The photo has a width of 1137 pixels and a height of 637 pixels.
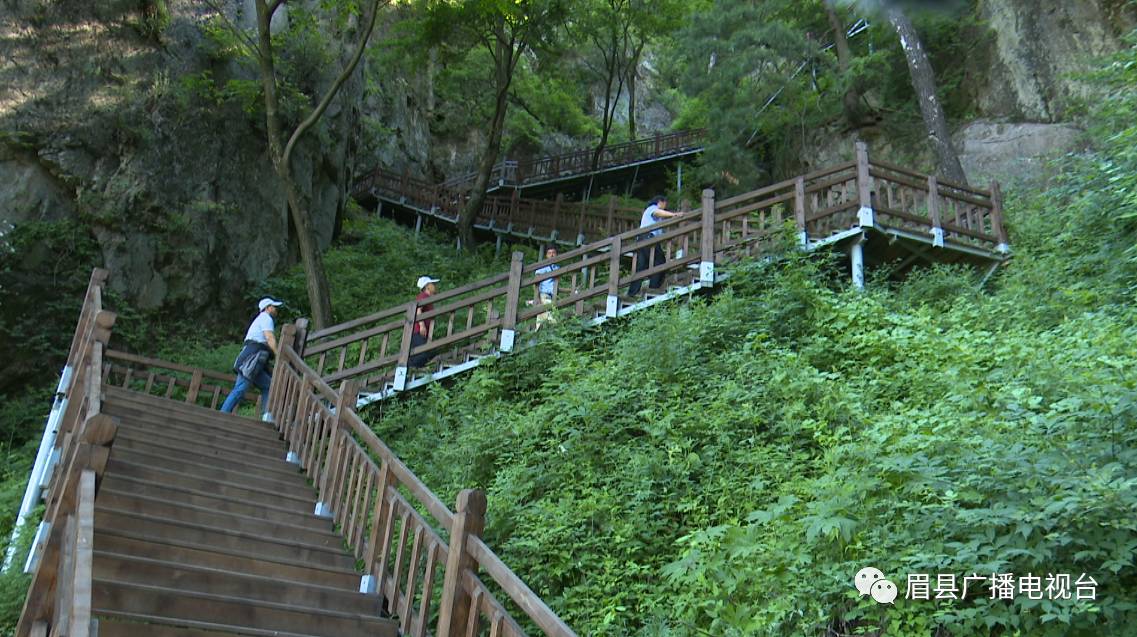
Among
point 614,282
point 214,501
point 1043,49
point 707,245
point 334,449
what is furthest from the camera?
point 1043,49

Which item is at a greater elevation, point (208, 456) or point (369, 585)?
point (208, 456)

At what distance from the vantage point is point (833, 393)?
24.6 ft

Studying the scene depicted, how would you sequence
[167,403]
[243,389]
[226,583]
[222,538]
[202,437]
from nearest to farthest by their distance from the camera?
[226,583] < [222,538] < [202,437] < [167,403] < [243,389]

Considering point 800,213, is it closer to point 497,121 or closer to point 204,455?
point 204,455

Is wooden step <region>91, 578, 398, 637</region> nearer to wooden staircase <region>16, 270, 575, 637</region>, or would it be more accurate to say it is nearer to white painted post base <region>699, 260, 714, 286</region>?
wooden staircase <region>16, 270, 575, 637</region>

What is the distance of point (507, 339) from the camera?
36.6 ft

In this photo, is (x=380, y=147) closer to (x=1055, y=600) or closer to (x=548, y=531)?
(x=548, y=531)

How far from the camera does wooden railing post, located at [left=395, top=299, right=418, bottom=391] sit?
1098cm

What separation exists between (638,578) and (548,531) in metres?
0.77

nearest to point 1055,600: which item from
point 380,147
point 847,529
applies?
point 847,529

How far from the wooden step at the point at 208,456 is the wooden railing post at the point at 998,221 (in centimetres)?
984

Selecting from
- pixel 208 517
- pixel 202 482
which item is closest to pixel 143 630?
pixel 208 517

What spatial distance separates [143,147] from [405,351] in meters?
8.19

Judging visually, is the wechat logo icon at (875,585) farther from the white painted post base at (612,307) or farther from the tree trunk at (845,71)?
the tree trunk at (845,71)
